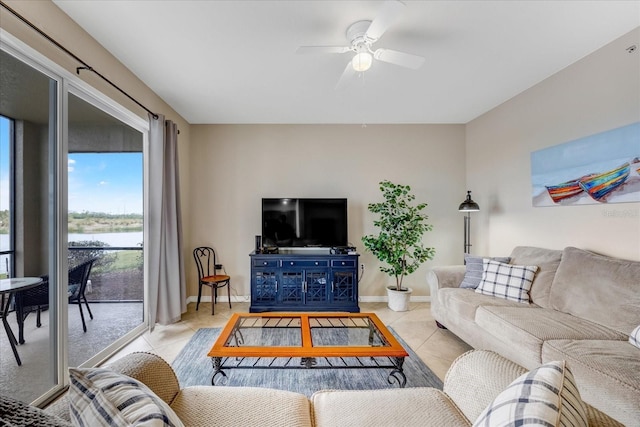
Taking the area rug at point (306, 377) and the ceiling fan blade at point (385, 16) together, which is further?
the area rug at point (306, 377)

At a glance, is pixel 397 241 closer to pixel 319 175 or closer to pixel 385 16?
pixel 319 175

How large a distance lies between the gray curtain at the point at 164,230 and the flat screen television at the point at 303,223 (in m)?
1.09

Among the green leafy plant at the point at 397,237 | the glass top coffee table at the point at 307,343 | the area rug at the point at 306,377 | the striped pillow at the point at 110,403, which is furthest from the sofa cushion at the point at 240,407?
the green leafy plant at the point at 397,237

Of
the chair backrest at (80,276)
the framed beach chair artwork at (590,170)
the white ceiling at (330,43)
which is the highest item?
the white ceiling at (330,43)

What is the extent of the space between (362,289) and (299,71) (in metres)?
2.98

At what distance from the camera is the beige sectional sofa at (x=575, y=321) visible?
1.43m

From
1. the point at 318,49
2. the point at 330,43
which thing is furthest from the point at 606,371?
the point at 330,43

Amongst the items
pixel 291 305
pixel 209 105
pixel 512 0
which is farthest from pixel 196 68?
pixel 291 305

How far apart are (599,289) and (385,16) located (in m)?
2.35

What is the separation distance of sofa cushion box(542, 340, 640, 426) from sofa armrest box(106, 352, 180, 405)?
6.52 feet

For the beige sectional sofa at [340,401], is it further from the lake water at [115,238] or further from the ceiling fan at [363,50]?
the ceiling fan at [363,50]

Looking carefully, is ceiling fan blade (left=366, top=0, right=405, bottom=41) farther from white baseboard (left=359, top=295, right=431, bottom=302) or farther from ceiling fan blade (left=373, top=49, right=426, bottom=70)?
white baseboard (left=359, top=295, right=431, bottom=302)

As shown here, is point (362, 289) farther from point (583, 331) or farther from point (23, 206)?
point (23, 206)

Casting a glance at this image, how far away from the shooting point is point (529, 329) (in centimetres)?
194
